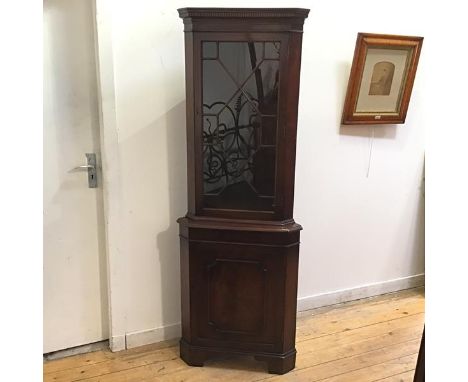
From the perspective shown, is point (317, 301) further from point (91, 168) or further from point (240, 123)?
point (91, 168)

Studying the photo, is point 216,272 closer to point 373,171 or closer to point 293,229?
point 293,229

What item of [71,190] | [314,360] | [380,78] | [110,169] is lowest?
[314,360]

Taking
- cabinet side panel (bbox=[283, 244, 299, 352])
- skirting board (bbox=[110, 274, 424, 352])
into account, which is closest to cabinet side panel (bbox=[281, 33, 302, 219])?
cabinet side panel (bbox=[283, 244, 299, 352])

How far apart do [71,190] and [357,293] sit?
1903 mm

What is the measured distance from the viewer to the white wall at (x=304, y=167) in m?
2.23

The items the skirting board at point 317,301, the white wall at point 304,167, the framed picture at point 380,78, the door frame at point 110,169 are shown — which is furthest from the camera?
the framed picture at point 380,78

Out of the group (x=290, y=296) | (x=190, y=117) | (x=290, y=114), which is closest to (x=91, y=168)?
(x=190, y=117)

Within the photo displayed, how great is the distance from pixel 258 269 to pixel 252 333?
0.34 m

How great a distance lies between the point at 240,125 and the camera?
84.4 inches

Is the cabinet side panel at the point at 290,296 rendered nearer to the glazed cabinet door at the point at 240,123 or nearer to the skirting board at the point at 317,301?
the glazed cabinet door at the point at 240,123

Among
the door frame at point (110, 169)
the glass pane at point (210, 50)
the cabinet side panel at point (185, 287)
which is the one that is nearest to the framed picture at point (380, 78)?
the glass pane at point (210, 50)

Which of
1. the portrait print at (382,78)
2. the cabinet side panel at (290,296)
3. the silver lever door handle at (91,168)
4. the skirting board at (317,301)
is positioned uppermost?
the portrait print at (382,78)
